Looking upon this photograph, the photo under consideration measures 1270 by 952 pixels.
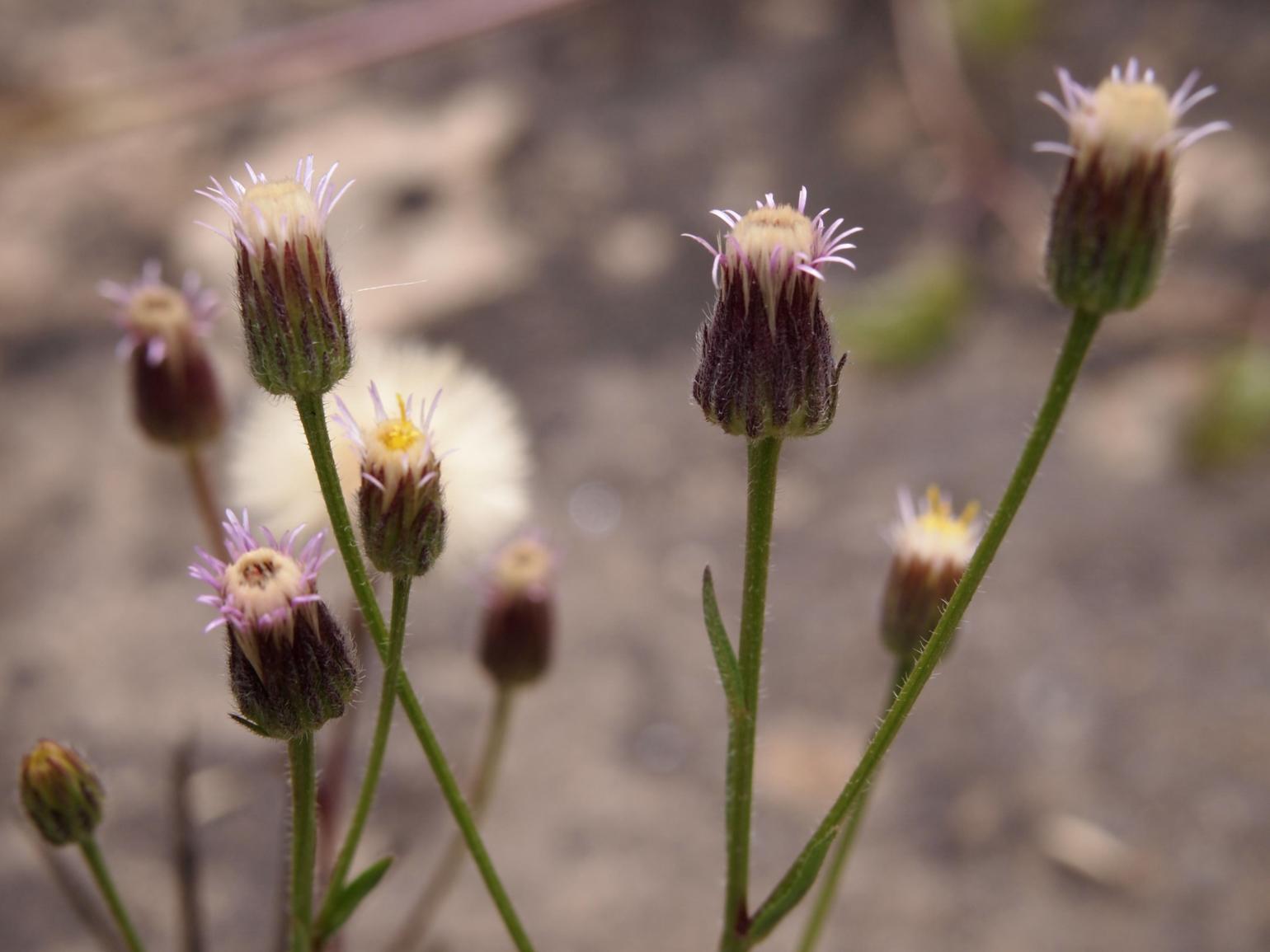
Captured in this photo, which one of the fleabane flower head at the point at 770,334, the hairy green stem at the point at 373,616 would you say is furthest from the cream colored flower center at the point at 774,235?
the hairy green stem at the point at 373,616

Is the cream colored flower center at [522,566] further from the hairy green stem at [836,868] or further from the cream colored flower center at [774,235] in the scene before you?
the cream colored flower center at [774,235]

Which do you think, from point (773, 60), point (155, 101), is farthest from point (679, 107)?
point (155, 101)

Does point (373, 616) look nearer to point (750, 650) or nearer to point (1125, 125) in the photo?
point (750, 650)

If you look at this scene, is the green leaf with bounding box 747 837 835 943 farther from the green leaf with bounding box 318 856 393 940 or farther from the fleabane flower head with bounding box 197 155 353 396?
the fleabane flower head with bounding box 197 155 353 396

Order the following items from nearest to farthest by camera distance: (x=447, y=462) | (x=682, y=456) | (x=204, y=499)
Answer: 1. (x=204, y=499)
2. (x=447, y=462)
3. (x=682, y=456)

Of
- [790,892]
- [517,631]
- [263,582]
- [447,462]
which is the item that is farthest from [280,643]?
[447,462]
